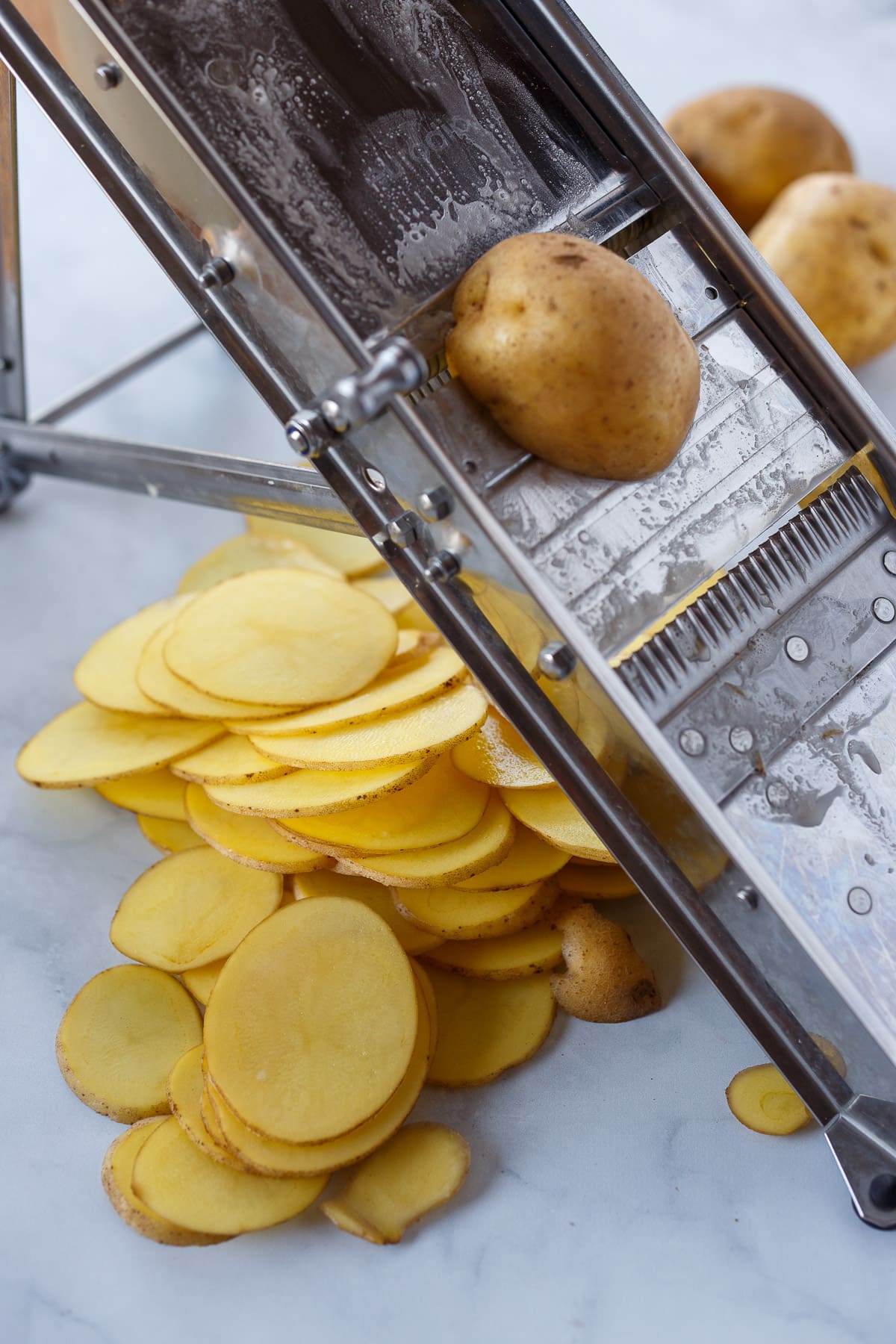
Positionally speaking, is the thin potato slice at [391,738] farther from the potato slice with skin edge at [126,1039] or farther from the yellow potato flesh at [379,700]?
the potato slice with skin edge at [126,1039]

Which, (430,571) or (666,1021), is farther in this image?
(666,1021)

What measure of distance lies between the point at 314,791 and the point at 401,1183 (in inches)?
14.6

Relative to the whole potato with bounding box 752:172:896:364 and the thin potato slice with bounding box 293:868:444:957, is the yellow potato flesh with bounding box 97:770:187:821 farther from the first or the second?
the whole potato with bounding box 752:172:896:364

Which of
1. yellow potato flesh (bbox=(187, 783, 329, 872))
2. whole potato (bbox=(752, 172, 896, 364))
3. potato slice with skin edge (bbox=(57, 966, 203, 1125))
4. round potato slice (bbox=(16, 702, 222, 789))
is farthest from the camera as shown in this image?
whole potato (bbox=(752, 172, 896, 364))

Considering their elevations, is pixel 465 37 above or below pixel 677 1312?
above

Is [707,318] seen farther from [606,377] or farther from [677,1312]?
[677,1312]

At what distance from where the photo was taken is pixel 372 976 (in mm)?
1208

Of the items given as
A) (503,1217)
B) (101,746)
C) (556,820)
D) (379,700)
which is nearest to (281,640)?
(379,700)

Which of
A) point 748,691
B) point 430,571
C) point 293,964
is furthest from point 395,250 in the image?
point 293,964

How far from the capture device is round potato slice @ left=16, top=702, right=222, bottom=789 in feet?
4.72

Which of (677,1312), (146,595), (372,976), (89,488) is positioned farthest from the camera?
(89,488)

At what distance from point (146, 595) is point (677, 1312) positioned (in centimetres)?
114

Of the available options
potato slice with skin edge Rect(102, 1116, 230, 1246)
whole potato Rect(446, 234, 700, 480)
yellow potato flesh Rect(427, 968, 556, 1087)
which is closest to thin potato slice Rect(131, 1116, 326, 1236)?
potato slice with skin edge Rect(102, 1116, 230, 1246)

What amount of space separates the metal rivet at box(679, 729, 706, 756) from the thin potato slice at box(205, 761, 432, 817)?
28cm
